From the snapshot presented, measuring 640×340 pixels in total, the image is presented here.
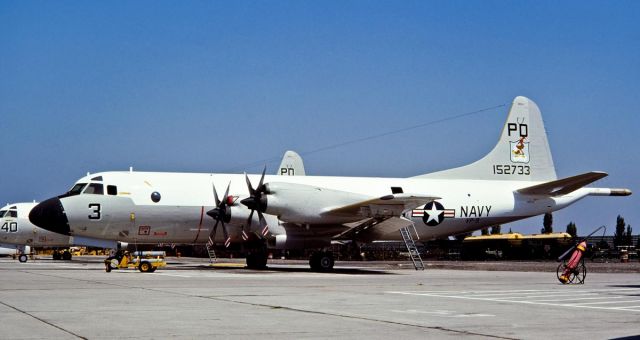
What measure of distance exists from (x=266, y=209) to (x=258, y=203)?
0.78 metres

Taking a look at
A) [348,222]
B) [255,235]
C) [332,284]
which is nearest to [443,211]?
[348,222]

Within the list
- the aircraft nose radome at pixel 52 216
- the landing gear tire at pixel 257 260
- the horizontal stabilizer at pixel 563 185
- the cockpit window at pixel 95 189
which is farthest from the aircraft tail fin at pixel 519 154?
the aircraft nose radome at pixel 52 216

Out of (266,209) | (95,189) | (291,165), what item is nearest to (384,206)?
(266,209)

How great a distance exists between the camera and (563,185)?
38.0 meters

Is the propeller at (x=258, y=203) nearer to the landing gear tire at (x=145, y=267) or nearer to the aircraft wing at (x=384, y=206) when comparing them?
the aircraft wing at (x=384, y=206)

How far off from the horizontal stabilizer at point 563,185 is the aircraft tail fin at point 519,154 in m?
2.12

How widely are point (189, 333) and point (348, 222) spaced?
23.5 m

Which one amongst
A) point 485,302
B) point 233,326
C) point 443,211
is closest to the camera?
point 233,326

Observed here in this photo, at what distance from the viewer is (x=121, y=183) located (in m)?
34.3

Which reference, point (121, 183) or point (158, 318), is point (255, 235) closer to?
point (121, 183)

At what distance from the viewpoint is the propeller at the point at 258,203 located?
105ft

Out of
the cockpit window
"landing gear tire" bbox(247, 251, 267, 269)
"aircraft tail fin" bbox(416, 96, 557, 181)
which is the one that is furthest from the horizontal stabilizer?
the cockpit window

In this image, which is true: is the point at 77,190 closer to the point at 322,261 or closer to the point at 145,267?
the point at 145,267

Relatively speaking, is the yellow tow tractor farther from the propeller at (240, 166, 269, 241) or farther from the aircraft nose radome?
the propeller at (240, 166, 269, 241)
